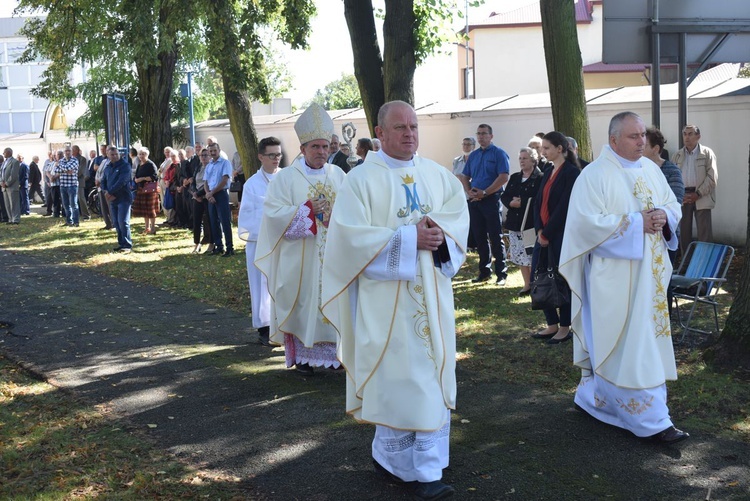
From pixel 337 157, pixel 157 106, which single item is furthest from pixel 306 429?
pixel 157 106

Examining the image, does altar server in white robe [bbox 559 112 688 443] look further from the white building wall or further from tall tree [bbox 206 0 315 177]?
tall tree [bbox 206 0 315 177]

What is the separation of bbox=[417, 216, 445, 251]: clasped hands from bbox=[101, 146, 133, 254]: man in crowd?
44.0ft

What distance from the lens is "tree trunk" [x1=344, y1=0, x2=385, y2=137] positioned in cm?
1491

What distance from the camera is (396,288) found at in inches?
218

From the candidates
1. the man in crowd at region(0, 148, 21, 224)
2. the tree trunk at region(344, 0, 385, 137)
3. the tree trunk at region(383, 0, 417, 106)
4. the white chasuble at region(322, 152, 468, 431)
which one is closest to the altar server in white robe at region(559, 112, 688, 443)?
the white chasuble at region(322, 152, 468, 431)

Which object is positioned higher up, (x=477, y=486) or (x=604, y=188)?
(x=604, y=188)

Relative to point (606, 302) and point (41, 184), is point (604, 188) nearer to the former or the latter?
point (606, 302)

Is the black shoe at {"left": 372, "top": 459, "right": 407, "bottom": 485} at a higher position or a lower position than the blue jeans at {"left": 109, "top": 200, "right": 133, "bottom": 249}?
lower

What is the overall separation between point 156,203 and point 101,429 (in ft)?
52.2

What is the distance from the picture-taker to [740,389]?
723 cm

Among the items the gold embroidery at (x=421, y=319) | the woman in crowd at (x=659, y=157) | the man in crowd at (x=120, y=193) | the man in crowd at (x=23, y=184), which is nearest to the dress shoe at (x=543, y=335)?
the woman in crowd at (x=659, y=157)

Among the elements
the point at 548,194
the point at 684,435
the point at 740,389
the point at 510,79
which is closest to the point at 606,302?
the point at 684,435

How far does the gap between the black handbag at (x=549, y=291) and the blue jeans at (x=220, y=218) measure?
30.0ft

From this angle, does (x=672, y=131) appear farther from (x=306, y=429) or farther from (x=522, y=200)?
(x=306, y=429)
